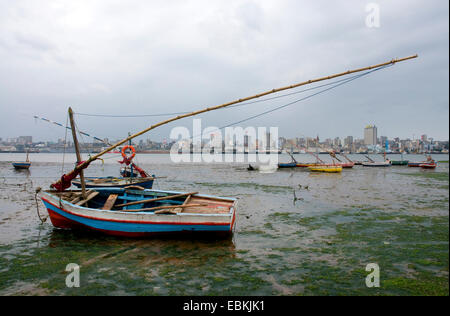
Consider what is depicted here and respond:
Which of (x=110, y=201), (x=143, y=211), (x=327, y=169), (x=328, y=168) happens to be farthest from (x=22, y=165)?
(x=328, y=168)

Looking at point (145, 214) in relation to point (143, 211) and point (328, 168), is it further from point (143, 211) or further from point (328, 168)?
point (328, 168)

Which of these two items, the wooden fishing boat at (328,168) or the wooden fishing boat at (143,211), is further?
the wooden fishing boat at (328,168)

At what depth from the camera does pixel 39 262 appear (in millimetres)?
10078

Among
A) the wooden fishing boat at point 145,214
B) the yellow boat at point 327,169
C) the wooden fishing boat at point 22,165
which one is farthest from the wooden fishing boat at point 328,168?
the wooden fishing boat at point 22,165

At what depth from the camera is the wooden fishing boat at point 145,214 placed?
39.3 feet

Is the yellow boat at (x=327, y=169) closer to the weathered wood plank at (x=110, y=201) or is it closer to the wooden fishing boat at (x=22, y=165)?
the weathered wood plank at (x=110, y=201)

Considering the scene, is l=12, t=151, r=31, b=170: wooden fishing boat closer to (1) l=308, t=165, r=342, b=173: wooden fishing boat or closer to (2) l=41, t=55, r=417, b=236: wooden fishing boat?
(2) l=41, t=55, r=417, b=236: wooden fishing boat

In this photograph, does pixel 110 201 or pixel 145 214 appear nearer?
pixel 145 214

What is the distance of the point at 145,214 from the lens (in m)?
12.2
